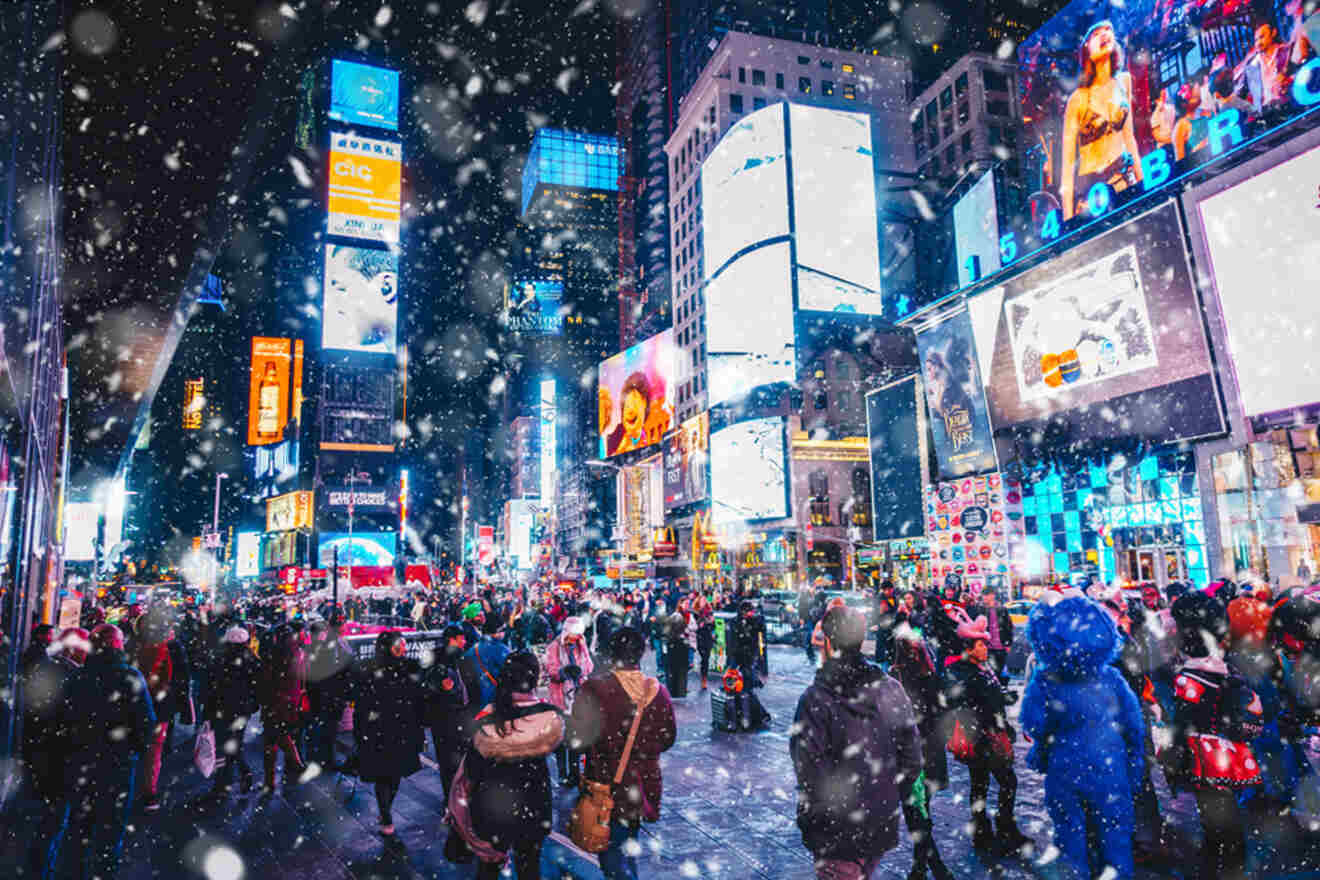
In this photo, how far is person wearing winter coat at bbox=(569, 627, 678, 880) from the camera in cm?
461

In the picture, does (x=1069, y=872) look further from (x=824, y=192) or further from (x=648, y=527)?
(x=648, y=527)

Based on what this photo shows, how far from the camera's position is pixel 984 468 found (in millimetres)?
30031

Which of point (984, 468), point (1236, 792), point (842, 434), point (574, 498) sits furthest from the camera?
point (574, 498)

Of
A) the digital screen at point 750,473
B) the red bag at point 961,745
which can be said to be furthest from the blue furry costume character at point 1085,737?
the digital screen at point 750,473

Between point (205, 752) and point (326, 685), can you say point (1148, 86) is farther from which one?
point (205, 752)

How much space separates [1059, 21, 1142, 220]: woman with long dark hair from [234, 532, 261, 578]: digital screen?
91.9 meters

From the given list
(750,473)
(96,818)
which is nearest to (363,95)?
(750,473)

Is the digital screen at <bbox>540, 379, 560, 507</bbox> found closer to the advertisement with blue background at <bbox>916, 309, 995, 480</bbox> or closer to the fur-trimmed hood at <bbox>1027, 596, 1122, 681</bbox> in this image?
the advertisement with blue background at <bbox>916, 309, 995, 480</bbox>

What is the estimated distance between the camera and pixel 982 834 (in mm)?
6059

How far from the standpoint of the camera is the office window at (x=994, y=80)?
6600 centimetres

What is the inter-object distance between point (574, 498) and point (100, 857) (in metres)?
114

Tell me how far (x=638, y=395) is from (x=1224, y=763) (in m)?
63.8

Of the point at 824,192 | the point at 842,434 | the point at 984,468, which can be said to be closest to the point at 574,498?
the point at 842,434

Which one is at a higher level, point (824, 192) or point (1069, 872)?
point (824, 192)
